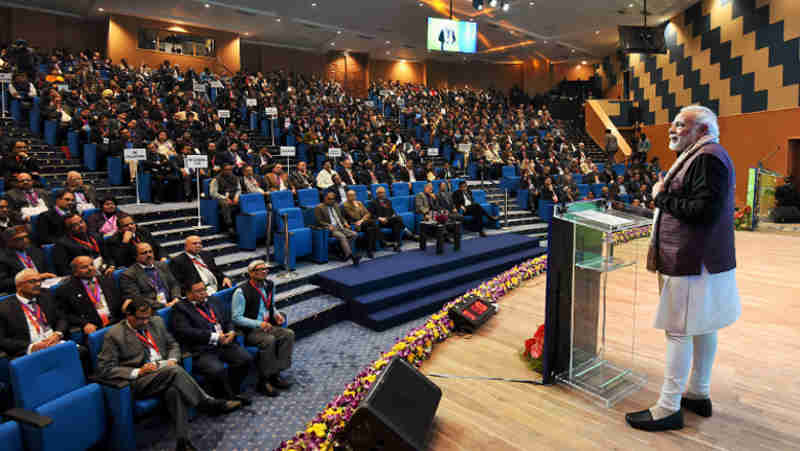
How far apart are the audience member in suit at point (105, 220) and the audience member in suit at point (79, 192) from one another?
0.57m

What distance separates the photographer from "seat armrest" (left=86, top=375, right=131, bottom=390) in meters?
2.83

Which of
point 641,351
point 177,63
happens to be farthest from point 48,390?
point 177,63

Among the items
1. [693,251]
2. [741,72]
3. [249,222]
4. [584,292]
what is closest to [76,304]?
[249,222]

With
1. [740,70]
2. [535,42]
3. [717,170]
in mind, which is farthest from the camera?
[535,42]

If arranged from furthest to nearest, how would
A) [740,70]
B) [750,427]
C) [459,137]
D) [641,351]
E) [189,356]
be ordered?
[459,137] → [740,70] → [189,356] → [641,351] → [750,427]

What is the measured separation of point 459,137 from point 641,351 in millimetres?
10284

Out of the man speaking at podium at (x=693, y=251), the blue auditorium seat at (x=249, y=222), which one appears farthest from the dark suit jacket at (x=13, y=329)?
the man speaking at podium at (x=693, y=251)

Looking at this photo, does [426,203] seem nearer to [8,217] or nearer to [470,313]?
[470,313]

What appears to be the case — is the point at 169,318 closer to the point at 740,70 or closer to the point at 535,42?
the point at 740,70

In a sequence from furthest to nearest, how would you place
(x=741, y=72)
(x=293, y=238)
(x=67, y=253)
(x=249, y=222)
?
1. (x=741, y=72)
2. (x=249, y=222)
3. (x=293, y=238)
4. (x=67, y=253)

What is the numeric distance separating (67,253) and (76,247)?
86 mm

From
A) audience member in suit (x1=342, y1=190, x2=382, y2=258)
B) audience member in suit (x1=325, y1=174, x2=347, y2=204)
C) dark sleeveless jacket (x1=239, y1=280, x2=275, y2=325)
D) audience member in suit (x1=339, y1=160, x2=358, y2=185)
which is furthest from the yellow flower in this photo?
audience member in suit (x1=339, y1=160, x2=358, y2=185)

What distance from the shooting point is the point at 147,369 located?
9.99 feet

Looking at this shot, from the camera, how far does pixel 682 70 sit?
519 inches
